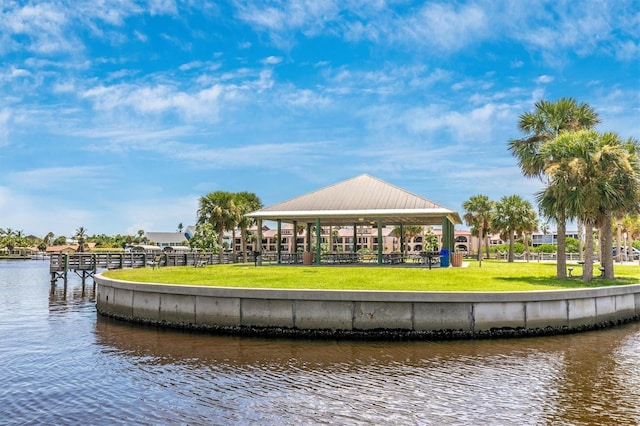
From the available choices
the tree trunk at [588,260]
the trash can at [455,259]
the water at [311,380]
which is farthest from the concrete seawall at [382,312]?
the trash can at [455,259]

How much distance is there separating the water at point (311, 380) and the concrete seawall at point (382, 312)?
69 cm

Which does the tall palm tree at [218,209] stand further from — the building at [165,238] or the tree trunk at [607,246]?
the building at [165,238]

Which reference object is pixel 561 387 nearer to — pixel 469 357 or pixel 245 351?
pixel 469 357

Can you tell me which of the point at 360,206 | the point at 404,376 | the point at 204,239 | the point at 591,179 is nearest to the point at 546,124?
the point at 591,179

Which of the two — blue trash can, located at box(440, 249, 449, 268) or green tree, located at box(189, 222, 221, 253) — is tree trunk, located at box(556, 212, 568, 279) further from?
green tree, located at box(189, 222, 221, 253)

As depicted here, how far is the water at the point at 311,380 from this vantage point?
9.78 metres

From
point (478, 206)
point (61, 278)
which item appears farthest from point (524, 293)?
point (478, 206)

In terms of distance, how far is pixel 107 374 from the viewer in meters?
12.8

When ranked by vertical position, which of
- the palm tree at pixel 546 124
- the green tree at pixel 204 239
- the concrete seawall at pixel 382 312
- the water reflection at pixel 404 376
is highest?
the palm tree at pixel 546 124

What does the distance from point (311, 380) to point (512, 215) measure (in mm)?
53210

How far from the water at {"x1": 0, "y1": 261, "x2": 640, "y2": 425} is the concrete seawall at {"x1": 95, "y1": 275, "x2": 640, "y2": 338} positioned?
0.69m

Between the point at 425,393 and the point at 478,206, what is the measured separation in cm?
5721

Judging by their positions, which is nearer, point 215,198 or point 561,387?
point 561,387

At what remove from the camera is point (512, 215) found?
60469 millimetres
